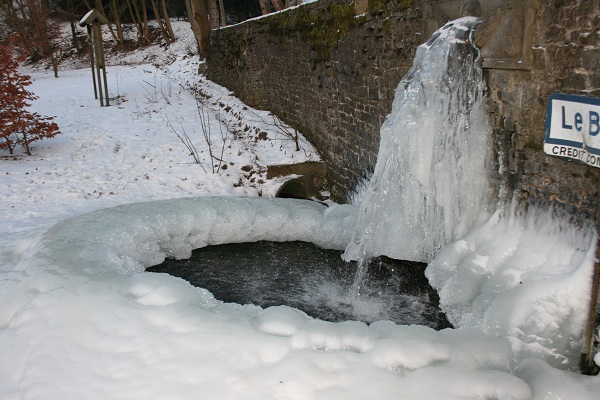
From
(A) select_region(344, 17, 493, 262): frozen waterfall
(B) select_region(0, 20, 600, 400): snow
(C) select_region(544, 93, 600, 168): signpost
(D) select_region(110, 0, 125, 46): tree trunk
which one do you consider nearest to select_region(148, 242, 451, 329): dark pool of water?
(B) select_region(0, 20, 600, 400): snow

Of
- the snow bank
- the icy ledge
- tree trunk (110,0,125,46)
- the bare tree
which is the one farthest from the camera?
tree trunk (110,0,125,46)

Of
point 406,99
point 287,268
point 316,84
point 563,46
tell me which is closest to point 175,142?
point 316,84

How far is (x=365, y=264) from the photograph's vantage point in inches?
217

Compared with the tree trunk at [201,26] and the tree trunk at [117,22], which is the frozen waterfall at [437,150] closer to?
the tree trunk at [201,26]

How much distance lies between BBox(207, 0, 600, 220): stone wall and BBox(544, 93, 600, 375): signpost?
0.45ft

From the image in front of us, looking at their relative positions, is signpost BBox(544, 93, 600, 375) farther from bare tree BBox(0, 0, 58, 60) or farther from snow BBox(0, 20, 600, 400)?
bare tree BBox(0, 0, 58, 60)

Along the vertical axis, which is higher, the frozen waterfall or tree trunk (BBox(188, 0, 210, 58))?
tree trunk (BBox(188, 0, 210, 58))

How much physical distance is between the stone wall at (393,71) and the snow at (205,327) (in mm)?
511

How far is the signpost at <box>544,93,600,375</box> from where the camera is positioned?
304cm

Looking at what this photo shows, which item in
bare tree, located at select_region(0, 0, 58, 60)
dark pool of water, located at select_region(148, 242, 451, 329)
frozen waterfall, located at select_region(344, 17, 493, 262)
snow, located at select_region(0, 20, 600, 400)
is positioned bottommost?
dark pool of water, located at select_region(148, 242, 451, 329)

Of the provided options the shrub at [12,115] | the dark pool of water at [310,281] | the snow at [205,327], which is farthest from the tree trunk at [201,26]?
the dark pool of water at [310,281]

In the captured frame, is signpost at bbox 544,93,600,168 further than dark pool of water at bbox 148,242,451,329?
No

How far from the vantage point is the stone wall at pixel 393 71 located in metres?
3.67

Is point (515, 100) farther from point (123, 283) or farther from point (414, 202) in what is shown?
point (123, 283)
